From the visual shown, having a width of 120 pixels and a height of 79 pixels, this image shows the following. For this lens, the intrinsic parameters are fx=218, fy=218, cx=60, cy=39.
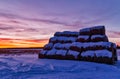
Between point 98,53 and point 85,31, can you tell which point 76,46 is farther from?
point 98,53

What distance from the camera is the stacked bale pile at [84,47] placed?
1346 centimetres

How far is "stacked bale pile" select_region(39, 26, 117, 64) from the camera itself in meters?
13.5

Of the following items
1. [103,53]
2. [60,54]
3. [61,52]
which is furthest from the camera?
[61,52]

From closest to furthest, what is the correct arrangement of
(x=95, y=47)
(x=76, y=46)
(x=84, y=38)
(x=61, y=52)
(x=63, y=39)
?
1. (x=95, y=47)
2. (x=84, y=38)
3. (x=76, y=46)
4. (x=61, y=52)
5. (x=63, y=39)

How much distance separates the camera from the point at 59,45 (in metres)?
17.8

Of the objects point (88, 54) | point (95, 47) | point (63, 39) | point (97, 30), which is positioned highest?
point (97, 30)

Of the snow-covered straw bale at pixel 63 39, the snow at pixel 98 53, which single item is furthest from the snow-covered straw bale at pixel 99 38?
the snow-covered straw bale at pixel 63 39

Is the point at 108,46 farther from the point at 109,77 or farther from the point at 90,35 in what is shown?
the point at 109,77

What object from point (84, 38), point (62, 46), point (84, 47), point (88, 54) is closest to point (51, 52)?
point (62, 46)

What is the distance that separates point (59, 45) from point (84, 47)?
3.11 metres

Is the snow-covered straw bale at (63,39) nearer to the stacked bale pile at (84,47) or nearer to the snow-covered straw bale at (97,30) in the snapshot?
the stacked bale pile at (84,47)

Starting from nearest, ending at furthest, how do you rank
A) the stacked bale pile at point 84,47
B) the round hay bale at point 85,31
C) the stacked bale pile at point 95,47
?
the stacked bale pile at point 95,47 < the stacked bale pile at point 84,47 < the round hay bale at point 85,31

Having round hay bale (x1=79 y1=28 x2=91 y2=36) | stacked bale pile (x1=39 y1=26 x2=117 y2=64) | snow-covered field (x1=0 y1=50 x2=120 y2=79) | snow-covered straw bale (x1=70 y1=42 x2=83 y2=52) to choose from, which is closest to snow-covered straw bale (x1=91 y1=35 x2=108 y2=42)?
stacked bale pile (x1=39 y1=26 x2=117 y2=64)

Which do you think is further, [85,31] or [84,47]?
[85,31]
